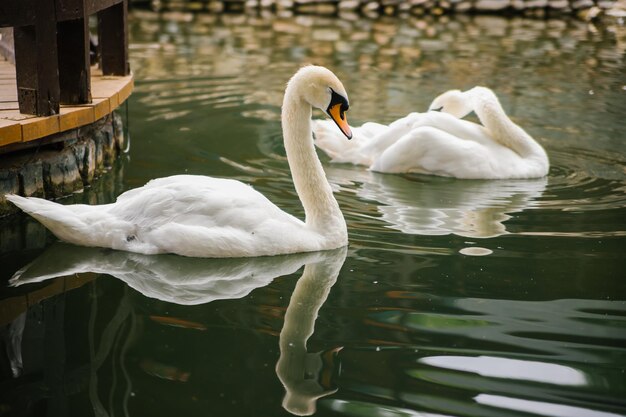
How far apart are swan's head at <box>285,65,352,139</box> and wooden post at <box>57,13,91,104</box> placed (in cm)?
189

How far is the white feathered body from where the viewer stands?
584cm

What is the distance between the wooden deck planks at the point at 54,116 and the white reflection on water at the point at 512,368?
125 inches

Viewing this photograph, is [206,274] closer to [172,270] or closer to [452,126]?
[172,270]

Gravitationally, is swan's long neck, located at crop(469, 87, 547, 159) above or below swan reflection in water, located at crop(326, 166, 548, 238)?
above

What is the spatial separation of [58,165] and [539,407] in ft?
14.0

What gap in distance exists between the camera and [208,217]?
5859mm

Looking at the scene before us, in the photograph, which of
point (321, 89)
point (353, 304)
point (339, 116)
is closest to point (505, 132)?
point (339, 116)

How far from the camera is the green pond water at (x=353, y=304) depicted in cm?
421

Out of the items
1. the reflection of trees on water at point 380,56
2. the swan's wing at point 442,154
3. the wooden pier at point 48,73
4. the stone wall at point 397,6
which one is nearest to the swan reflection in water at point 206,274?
the wooden pier at point 48,73

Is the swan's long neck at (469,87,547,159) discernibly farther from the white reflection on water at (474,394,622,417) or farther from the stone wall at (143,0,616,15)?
the stone wall at (143,0,616,15)

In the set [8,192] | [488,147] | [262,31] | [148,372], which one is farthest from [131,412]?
[262,31]

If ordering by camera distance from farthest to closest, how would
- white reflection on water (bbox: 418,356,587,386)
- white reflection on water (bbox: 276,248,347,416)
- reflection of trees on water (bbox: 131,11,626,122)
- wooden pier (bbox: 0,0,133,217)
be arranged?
reflection of trees on water (bbox: 131,11,626,122) → wooden pier (bbox: 0,0,133,217) → white reflection on water (bbox: 418,356,587,386) → white reflection on water (bbox: 276,248,347,416)

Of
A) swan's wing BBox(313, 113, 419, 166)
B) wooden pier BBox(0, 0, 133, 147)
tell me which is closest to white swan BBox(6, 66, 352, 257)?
wooden pier BBox(0, 0, 133, 147)

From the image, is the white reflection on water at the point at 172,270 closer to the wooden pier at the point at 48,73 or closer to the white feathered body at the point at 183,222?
the white feathered body at the point at 183,222
